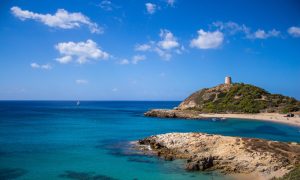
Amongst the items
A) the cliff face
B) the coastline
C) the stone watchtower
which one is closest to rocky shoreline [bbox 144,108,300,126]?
the coastline

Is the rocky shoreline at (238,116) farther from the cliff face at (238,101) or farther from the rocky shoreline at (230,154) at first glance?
the rocky shoreline at (230,154)

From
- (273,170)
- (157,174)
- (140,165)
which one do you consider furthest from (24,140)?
(273,170)

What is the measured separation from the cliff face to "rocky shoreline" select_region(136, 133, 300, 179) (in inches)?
2845

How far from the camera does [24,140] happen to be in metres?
49.8

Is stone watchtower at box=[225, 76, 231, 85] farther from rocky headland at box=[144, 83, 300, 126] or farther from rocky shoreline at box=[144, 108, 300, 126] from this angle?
rocky shoreline at box=[144, 108, 300, 126]

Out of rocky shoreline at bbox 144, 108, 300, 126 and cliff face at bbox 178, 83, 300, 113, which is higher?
cliff face at bbox 178, 83, 300, 113

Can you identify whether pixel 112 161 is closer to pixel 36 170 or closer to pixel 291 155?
pixel 36 170

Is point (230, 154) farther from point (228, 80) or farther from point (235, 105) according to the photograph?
point (228, 80)

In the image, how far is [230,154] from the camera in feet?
112

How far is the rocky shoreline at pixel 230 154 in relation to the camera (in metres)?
30.9

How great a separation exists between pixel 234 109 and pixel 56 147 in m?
81.6

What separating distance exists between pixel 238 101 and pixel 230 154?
86948 mm

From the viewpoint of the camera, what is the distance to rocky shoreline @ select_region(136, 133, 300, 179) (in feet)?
101

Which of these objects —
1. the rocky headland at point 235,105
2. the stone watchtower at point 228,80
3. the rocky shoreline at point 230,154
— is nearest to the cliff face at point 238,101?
the rocky headland at point 235,105
